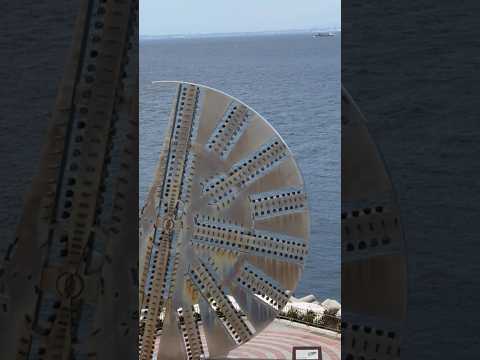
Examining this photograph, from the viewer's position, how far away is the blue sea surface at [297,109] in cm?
2648

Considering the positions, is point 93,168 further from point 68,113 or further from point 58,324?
point 58,324

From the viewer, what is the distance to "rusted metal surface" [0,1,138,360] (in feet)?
14.5

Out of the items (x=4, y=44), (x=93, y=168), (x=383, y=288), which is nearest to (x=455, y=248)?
(x=383, y=288)

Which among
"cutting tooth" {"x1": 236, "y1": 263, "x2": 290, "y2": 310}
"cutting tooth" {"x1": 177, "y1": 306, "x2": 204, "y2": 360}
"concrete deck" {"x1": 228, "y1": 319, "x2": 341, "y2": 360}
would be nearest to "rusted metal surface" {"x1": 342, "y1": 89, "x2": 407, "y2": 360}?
"cutting tooth" {"x1": 236, "y1": 263, "x2": 290, "y2": 310}

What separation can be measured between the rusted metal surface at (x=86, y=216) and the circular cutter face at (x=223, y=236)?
4993mm

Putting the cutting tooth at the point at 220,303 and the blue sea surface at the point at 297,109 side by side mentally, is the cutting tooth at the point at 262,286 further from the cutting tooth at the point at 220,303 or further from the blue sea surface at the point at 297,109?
the blue sea surface at the point at 297,109

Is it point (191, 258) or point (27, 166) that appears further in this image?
point (191, 258)

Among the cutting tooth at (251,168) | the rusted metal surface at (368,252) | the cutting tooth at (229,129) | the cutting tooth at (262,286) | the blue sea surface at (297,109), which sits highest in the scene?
the blue sea surface at (297,109)

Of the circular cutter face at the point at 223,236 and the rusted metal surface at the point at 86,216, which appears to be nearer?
the rusted metal surface at the point at 86,216

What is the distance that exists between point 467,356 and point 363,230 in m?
0.62

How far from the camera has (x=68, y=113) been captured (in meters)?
4.41

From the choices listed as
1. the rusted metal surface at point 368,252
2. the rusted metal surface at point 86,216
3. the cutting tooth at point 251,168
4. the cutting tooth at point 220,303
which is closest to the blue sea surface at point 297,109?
the cutting tooth at point 251,168

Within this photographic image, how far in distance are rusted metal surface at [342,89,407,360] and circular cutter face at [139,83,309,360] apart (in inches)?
200

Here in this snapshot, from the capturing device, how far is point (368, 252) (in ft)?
14.3
